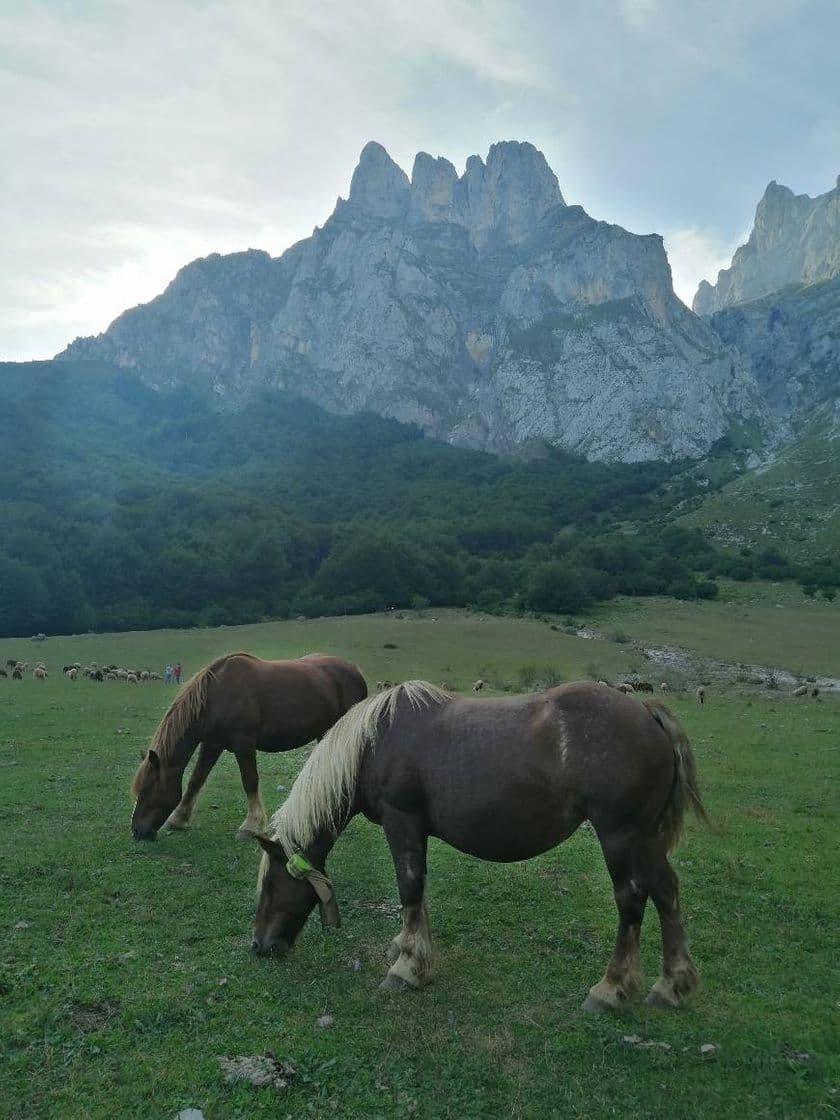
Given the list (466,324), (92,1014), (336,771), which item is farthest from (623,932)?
(466,324)

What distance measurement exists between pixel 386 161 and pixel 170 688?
205 meters

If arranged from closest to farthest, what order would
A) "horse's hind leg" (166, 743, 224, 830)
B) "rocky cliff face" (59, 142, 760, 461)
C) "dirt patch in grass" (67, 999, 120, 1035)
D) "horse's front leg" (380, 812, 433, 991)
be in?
1. "dirt patch in grass" (67, 999, 120, 1035)
2. "horse's front leg" (380, 812, 433, 991)
3. "horse's hind leg" (166, 743, 224, 830)
4. "rocky cliff face" (59, 142, 760, 461)

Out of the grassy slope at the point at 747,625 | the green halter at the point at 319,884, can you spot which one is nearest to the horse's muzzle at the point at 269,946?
the green halter at the point at 319,884

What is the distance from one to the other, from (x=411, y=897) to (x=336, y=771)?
117 cm

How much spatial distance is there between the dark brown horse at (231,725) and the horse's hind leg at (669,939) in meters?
5.20

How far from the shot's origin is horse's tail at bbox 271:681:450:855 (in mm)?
6012

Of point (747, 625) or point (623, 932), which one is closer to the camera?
point (623, 932)

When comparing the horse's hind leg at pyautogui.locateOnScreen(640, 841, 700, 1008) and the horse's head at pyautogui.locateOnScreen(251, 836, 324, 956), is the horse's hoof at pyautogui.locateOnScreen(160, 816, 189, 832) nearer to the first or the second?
the horse's head at pyautogui.locateOnScreen(251, 836, 324, 956)

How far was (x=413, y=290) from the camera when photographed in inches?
6388

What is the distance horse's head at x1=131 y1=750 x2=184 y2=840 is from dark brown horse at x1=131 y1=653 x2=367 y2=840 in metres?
0.01

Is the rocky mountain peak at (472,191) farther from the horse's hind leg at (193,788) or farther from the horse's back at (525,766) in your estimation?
the horse's back at (525,766)

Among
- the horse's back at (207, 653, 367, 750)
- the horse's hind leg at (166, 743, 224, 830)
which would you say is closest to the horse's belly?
the horse's back at (207, 653, 367, 750)

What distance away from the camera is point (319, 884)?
5797 millimetres

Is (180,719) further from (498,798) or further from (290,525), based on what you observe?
(290,525)
